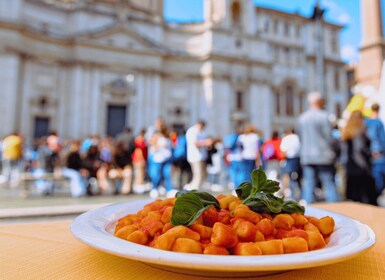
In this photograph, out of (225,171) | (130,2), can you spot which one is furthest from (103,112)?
(225,171)

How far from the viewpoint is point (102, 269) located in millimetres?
740

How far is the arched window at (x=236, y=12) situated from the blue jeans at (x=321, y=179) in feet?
83.8

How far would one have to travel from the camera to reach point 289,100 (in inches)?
1156

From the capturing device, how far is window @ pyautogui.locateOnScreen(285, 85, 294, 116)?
95.7 feet

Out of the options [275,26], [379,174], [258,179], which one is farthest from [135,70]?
[258,179]

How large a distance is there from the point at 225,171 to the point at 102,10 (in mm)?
17953

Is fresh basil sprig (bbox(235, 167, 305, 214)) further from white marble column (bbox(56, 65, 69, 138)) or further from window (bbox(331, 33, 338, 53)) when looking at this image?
window (bbox(331, 33, 338, 53))

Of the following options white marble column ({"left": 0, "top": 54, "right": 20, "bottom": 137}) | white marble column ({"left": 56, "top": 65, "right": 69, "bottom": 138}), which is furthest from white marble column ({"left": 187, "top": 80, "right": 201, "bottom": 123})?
white marble column ({"left": 0, "top": 54, "right": 20, "bottom": 137})

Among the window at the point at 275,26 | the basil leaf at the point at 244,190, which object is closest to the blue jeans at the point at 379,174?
the basil leaf at the point at 244,190

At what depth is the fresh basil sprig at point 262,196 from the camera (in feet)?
2.75

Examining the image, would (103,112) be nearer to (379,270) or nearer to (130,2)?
(130,2)

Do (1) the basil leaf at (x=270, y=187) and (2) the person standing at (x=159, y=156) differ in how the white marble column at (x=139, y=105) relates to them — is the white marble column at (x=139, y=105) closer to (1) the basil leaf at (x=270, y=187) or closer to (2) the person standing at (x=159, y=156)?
(2) the person standing at (x=159, y=156)

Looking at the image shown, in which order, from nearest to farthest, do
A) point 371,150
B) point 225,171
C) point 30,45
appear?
point 371,150
point 225,171
point 30,45

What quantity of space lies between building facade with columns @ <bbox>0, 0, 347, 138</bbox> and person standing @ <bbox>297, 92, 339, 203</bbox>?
1831 centimetres
